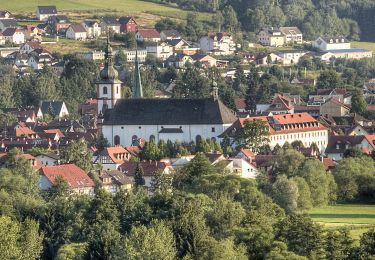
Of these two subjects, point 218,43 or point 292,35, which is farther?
point 292,35

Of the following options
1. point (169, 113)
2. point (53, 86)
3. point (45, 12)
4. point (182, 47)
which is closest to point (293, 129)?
point (169, 113)

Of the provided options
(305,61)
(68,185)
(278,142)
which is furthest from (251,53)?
(68,185)

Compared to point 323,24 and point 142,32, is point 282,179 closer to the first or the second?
point 142,32

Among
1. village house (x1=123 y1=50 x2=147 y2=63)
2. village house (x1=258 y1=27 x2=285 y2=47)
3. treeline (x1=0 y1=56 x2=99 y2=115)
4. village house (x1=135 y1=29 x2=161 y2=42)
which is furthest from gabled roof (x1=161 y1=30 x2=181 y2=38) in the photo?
treeline (x1=0 y1=56 x2=99 y2=115)

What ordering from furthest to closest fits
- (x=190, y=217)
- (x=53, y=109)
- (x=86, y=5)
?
(x=86, y=5) → (x=53, y=109) → (x=190, y=217)

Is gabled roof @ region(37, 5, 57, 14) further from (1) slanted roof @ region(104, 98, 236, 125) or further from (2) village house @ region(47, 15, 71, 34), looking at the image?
(1) slanted roof @ region(104, 98, 236, 125)

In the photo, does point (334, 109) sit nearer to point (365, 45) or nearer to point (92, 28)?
point (92, 28)

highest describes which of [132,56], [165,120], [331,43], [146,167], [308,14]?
[146,167]
